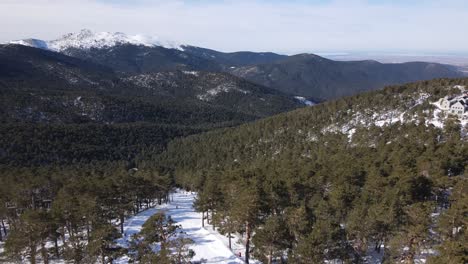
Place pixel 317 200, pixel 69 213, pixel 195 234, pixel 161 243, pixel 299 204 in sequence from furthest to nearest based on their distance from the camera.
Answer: pixel 195 234, pixel 299 204, pixel 69 213, pixel 317 200, pixel 161 243

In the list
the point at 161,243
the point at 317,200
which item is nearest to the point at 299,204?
the point at 317,200

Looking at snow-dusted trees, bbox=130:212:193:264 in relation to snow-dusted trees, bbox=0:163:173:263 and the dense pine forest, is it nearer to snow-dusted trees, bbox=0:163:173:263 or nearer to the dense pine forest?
the dense pine forest

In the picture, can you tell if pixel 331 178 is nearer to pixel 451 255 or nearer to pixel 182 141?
pixel 451 255

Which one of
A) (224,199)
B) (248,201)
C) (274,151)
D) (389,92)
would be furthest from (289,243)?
(389,92)

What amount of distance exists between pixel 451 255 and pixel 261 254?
17.8 m

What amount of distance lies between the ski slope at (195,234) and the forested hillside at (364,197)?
3.33m

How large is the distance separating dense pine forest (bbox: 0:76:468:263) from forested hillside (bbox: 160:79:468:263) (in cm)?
14

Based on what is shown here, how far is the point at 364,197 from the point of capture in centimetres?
4128

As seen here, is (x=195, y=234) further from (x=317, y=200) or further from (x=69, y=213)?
(x=317, y=200)

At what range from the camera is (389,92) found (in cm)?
11888

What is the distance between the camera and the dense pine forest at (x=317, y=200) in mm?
33250

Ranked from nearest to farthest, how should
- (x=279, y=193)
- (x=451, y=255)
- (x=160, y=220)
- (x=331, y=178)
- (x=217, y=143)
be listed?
1. (x=451, y=255)
2. (x=160, y=220)
3. (x=279, y=193)
4. (x=331, y=178)
5. (x=217, y=143)

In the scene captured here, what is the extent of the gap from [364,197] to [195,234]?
87.7 ft

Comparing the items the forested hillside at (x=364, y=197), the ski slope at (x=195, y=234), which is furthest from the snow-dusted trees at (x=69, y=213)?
the forested hillside at (x=364, y=197)
